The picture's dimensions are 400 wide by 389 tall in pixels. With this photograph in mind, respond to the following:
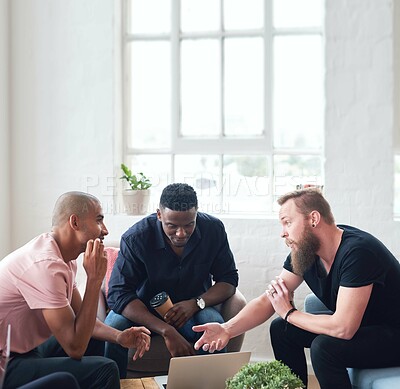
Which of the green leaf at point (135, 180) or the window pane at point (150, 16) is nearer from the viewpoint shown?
the green leaf at point (135, 180)

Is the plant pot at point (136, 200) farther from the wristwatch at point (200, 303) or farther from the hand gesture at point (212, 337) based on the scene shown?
the hand gesture at point (212, 337)

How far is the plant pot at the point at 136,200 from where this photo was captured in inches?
189

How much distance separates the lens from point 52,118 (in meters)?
4.91

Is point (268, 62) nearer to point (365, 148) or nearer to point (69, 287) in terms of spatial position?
point (365, 148)

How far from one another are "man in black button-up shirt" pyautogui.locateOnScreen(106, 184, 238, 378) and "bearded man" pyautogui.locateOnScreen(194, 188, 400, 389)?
311mm

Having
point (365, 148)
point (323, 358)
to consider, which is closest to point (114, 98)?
point (365, 148)

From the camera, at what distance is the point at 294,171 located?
489 cm

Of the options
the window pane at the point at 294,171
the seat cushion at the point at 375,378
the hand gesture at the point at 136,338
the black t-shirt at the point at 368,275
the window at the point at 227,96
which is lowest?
the seat cushion at the point at 375,378

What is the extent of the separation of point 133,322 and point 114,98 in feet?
5.87

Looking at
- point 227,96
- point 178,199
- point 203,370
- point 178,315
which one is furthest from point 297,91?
point 203,370

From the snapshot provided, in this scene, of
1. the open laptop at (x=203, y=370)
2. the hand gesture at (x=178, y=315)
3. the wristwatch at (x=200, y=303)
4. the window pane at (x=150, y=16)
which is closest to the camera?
the open laptop at (x=203, y=370)

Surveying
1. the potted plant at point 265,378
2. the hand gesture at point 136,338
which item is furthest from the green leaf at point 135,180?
the potted plant at point 265,378

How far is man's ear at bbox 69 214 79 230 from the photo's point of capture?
3035mm

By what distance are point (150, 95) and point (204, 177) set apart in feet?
2.38
